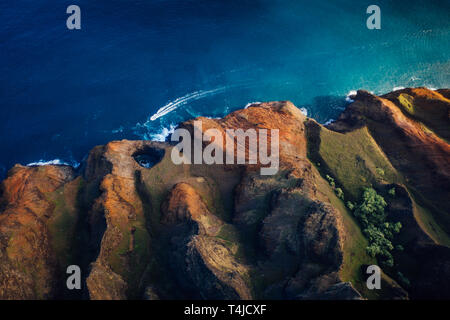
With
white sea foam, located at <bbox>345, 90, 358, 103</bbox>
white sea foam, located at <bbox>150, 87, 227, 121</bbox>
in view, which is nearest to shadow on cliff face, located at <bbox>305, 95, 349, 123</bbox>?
white sea foam, located at <bbox>345, 90, 358, 103</bbox>

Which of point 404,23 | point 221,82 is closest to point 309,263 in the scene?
point 221,82

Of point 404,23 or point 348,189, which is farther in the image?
point 404,23

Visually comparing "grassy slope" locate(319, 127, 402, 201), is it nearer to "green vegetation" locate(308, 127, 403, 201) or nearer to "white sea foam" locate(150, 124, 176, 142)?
"green vegetation" locate(308, 127, 403, 201)

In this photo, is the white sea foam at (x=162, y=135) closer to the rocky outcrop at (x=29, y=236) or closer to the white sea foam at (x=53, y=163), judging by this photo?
the white sea foam at (x=53, y=163)

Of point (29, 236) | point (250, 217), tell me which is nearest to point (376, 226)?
point (250, 217)

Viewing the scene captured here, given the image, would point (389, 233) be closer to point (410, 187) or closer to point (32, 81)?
point (410, 187)
